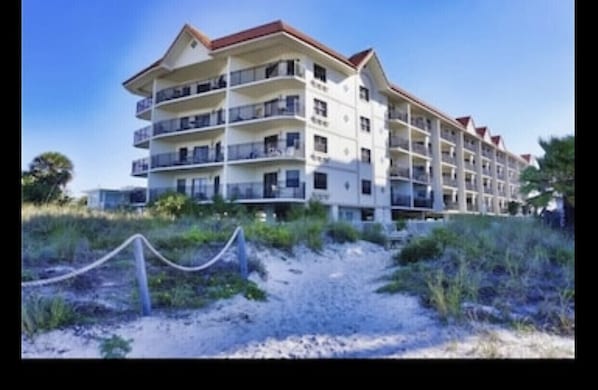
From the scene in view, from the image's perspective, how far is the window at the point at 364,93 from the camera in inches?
125

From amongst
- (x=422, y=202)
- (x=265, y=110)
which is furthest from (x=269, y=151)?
(x=422, y=202)

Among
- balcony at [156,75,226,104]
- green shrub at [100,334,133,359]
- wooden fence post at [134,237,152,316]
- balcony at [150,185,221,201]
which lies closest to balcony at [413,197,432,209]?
balcony at [150,185,221,201]

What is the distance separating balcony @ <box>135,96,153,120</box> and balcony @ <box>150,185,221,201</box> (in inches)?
23.8

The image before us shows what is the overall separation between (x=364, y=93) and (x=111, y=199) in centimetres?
226

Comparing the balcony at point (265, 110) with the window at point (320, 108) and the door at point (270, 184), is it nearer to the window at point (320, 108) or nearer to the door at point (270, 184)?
the window at point (320, 108)

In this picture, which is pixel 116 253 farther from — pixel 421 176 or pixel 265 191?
pixel 421 176

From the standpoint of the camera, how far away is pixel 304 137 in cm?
322

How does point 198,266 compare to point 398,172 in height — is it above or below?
below

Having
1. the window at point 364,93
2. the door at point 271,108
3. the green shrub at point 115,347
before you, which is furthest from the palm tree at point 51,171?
the window at point 364,93

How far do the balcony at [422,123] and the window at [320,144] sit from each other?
2.63 ft

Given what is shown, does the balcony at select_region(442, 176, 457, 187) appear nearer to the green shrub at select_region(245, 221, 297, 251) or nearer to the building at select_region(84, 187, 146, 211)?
the green shrub at select_region(245, 221, 297, 251)

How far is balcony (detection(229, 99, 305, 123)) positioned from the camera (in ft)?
10.6
